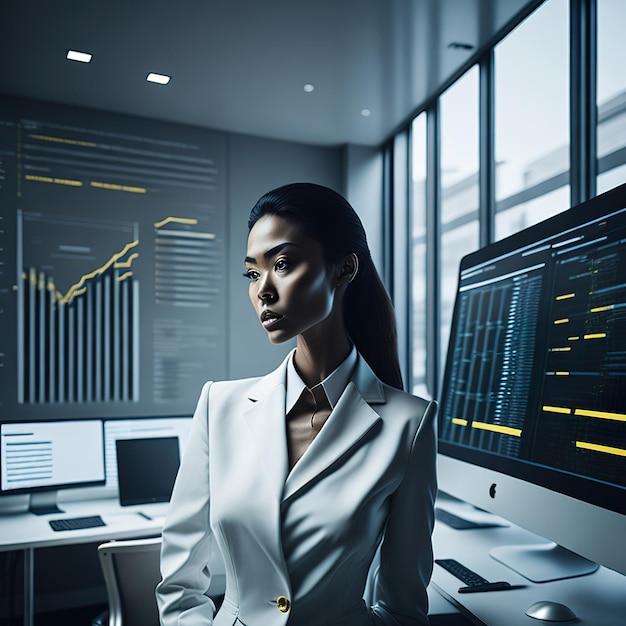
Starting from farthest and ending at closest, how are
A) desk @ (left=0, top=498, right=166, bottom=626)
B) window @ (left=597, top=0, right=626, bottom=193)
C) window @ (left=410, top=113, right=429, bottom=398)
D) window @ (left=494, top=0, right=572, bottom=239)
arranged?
window @ (left=410, top=113, right=429, bottom=398) → window @ (left=494, top=0, right=572, bottom=239) → desk @ (left=0, top=498, right=166, bottom=626) → window @ (left=597, top=0, right=626, bottom=193)

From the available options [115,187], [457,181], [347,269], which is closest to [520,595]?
[347,269]

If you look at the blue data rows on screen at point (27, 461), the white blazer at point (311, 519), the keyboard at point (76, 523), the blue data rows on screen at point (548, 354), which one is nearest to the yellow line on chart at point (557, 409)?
the blue data rows on screen at point (548, 354)

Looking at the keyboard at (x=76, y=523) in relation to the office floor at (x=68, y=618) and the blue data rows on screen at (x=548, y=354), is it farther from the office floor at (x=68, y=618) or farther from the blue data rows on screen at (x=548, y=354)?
the blue data rows on screen at (x=548, y=354)

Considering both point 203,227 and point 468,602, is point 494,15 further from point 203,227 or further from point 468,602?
point 468,602

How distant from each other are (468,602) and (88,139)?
133 inches

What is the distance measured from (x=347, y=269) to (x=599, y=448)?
627 millimetres

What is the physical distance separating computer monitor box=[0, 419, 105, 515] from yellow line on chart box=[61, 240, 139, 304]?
2.85 ft

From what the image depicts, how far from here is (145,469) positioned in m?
3.08

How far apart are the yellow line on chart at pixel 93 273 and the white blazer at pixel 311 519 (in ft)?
8.72

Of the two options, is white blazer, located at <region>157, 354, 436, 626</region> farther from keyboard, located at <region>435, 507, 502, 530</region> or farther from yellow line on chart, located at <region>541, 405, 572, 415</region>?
keyboard, located at <region>435, 507, 502, 530</region>

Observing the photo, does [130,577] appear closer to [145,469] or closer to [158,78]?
[145,469]

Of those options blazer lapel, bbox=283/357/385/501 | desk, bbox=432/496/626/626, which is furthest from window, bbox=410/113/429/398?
blazer lapel, bbox=283/357/385/501

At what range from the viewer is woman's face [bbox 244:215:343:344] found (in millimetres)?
1137

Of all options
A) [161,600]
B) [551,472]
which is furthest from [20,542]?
[551,472]
